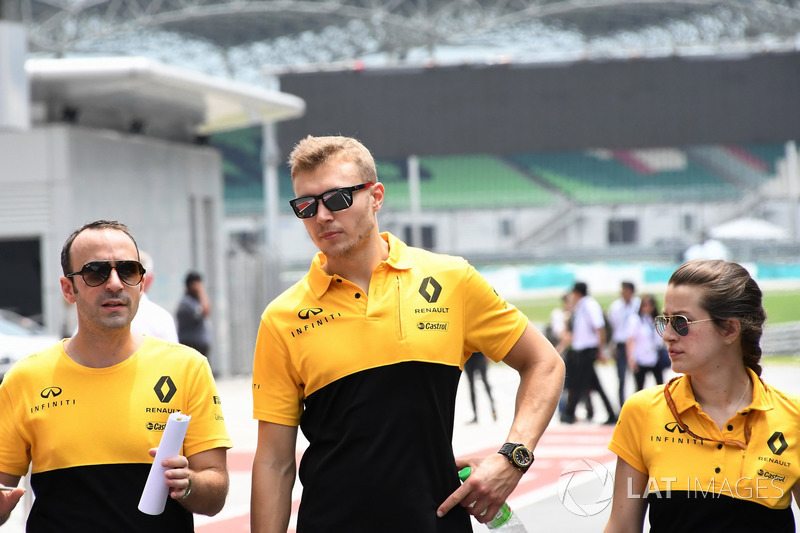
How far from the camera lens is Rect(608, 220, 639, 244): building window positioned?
160ft

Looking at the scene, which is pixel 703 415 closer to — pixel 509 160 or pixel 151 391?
pixel 151 391

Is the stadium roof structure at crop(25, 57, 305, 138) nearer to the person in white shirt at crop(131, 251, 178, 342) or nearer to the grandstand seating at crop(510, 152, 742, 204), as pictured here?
the person in white shirt at crop(131, 251, 178, 342)

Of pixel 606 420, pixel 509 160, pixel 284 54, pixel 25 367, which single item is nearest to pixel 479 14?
pixel 509 160

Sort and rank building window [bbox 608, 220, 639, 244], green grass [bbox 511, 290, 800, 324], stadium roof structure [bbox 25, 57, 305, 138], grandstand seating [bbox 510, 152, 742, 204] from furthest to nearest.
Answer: grandstand seating [bbox 510, 152, 742, 204]
building window [bbox 608, 220, 639, 244]
green grass [bbox 511, 290, 800, 324]
stadium roof structure [bbox 25, 57, 305, 138]

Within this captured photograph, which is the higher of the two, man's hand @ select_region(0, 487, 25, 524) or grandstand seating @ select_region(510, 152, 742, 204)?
grandstand seating @ select_region(510, 152, 742, 204)

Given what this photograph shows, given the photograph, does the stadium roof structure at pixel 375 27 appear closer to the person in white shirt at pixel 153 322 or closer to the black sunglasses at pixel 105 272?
the person in white shirt at pixel 153 322

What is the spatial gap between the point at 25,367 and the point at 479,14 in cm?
5598

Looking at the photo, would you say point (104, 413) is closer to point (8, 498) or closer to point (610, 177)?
point (8, 498)

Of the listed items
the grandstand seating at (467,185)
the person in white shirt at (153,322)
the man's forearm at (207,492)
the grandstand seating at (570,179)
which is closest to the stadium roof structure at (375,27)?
the grandstand seating at (570,179)

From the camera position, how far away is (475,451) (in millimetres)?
10602

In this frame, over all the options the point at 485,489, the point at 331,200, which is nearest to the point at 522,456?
the point at 485,489

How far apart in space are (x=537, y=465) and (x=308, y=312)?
727cm

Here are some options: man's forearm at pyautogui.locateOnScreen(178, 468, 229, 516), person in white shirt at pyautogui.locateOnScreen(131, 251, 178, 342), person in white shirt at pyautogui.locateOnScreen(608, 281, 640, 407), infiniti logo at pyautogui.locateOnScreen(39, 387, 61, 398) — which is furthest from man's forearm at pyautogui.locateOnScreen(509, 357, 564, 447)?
person in white shirt at pyautogui.locateOnScreen(608, 281, 640, 407)

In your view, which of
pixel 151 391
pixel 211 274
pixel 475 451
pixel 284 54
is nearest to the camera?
pixel 151 391
